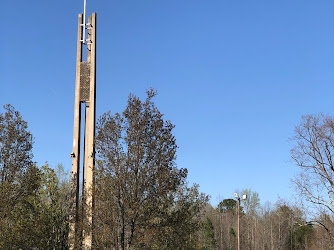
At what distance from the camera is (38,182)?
1539 centimetres

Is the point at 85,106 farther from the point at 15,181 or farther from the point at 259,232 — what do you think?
the point at 259,232

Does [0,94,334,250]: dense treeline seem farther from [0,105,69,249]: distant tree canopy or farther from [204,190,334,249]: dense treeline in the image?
[204,190,334,249]: dense treeline

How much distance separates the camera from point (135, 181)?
1212 cm

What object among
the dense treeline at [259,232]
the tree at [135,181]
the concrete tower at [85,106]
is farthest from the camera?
the dense treeline at [259,232]

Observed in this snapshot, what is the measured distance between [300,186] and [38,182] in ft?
35.7

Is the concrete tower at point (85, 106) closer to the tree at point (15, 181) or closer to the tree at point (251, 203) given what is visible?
the tree at point (15, 181)

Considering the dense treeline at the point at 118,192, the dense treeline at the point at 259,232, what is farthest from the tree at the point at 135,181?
the dense treeline at the point at 259,232

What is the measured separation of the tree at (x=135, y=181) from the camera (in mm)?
11992

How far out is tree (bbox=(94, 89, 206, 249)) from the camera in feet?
39.3

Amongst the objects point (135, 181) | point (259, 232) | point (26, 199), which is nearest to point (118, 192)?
point (135, 181)

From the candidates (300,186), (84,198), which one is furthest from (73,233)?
(300,186)

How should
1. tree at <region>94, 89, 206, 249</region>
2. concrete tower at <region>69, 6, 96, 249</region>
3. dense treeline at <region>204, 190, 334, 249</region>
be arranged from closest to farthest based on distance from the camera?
tree at <region>94, 89, 206, 249</region>
concrete tower at <region>69, 6, 96, 249</region>
dense treeline at <region>204, 190, 334, 249</region>

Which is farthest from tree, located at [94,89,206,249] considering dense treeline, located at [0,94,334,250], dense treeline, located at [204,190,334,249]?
dense treeline, located at [204,190,334,249]

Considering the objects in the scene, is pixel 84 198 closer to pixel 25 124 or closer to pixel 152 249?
pixel 152 249
